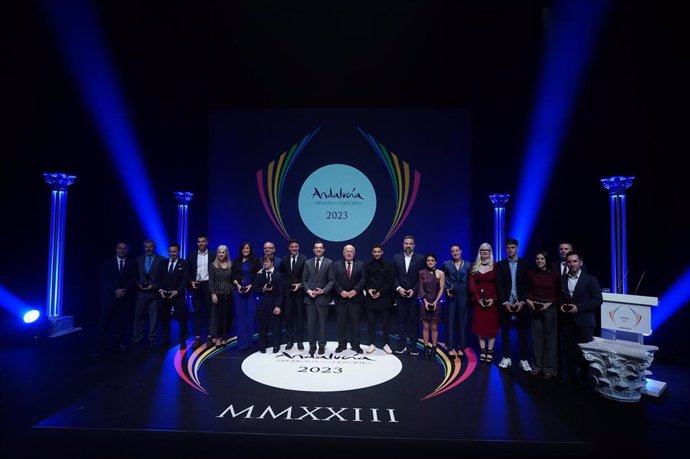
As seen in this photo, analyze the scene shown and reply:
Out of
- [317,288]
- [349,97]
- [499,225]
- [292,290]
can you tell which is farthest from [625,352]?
[349,97]

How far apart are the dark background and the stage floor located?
2.37 metres

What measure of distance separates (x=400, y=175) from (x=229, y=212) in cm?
353

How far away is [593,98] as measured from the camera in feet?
17.4

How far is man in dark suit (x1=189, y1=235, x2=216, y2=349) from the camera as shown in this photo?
15.6ft

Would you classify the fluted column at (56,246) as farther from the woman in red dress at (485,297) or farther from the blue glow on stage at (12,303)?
the woman in red dress at (485,297)

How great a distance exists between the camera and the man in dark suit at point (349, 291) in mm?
4539

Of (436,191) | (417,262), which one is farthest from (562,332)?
(436,191)

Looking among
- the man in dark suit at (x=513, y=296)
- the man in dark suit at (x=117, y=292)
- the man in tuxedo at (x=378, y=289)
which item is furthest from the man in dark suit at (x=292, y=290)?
the man in dark suit at (x=513, y=296)

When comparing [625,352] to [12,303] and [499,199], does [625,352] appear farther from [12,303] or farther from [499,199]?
[12,303]

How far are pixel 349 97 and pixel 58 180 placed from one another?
5.26m

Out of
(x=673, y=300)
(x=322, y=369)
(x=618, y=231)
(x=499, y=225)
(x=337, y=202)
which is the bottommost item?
(x=322, y=369)

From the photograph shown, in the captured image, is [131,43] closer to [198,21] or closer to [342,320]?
[198,21]

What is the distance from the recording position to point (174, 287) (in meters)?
4.67

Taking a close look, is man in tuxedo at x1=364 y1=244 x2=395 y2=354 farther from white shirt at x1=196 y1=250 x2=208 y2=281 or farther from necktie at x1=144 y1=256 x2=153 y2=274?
necktie at x1=144 y1=256 x2=153 y2=274
